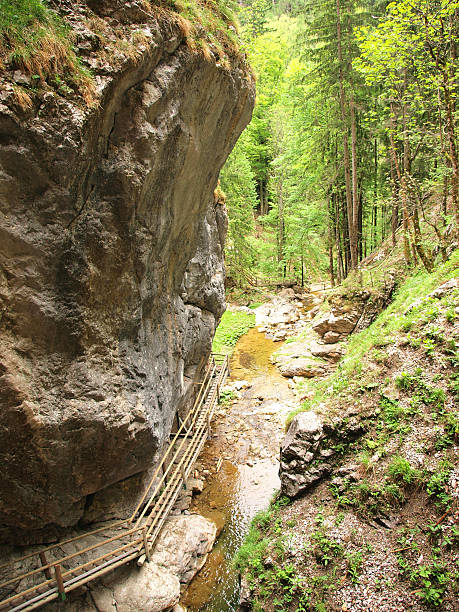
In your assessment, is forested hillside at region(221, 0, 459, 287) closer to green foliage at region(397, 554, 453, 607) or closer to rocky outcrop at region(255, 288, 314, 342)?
rocky outcrop at region(255, 288, 314, 342)

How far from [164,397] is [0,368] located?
3.89 metres

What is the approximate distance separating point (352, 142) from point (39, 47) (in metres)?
15.2

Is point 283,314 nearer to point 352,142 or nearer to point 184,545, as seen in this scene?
point 352,142

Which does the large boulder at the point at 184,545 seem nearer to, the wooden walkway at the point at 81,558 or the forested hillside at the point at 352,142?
the wooden walkway at the point at 81,558

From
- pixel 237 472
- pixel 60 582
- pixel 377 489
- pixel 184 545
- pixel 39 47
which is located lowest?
pixel 237 472

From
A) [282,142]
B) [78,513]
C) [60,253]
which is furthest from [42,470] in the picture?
[282,142]

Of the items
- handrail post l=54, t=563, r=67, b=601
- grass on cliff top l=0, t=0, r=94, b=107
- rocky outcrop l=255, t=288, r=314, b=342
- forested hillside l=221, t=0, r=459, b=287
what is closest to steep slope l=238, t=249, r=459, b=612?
handrail post l=54, t=563, r=67, b=601

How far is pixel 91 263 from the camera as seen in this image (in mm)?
5688

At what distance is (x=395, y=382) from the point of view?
25.3 feet

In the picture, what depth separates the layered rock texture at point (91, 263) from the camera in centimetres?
486

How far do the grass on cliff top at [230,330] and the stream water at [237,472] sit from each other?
9.47 feet

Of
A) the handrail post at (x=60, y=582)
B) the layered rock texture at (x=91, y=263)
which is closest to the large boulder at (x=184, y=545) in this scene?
the layered rock texture at (x=91, y=263)

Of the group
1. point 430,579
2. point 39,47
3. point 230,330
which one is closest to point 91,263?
point 39,47

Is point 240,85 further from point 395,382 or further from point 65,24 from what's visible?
point 395,382
